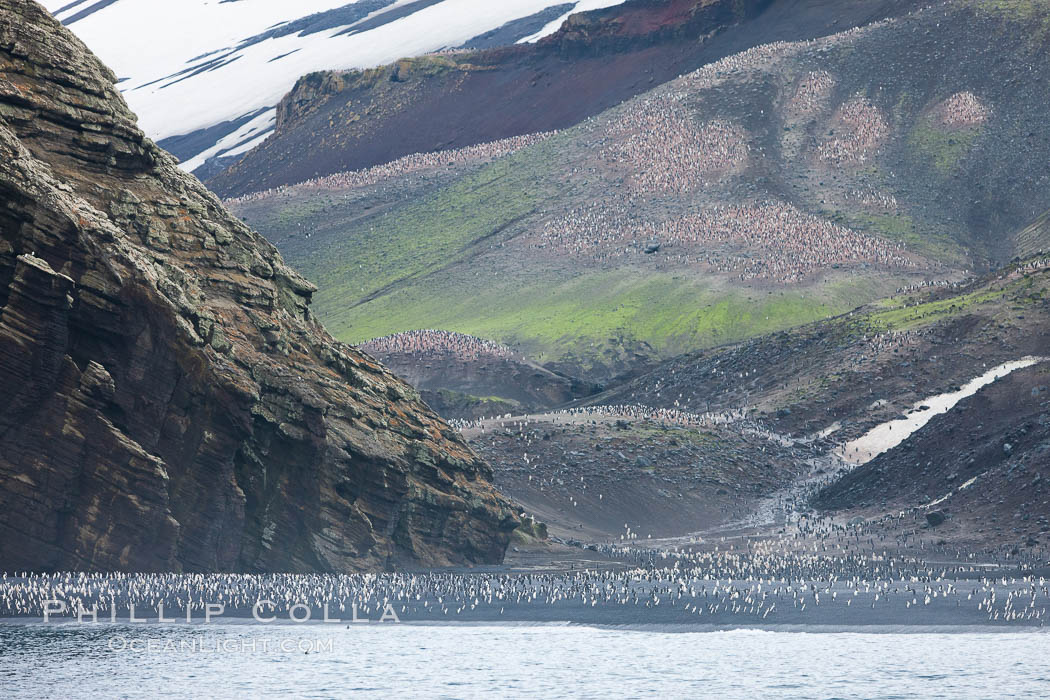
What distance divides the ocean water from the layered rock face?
1036cm

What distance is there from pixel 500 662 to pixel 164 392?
28920 millimetres

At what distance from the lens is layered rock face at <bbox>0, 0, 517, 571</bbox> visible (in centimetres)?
8594

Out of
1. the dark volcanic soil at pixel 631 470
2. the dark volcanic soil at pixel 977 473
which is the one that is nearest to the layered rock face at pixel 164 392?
the dark volcanic soil at pixel 631 470

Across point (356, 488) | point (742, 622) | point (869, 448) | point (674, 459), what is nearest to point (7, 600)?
point (356, 488)

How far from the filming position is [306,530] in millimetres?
99438

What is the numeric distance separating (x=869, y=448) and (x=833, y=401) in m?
9.85

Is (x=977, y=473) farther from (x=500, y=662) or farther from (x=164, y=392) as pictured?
(x=164, y=392)

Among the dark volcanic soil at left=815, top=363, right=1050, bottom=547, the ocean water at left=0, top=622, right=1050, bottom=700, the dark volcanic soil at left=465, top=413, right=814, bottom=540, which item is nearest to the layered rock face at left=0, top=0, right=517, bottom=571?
the ocean water at left=0, top=622, right=1050, bottom=700

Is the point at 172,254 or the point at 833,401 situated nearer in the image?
the point at 172,254

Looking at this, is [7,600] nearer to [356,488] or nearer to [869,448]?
[356,488]

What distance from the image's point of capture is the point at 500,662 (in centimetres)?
7462

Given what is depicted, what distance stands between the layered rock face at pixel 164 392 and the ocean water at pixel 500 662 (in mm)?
10358

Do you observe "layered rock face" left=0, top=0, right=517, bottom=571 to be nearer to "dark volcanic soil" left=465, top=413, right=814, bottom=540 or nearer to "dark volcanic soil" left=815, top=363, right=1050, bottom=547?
"dark volcanic soil" left=465, top=413, right=814, bottom=540

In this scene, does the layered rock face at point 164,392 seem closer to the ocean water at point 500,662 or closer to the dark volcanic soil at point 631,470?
the ocean water at point 500,662
